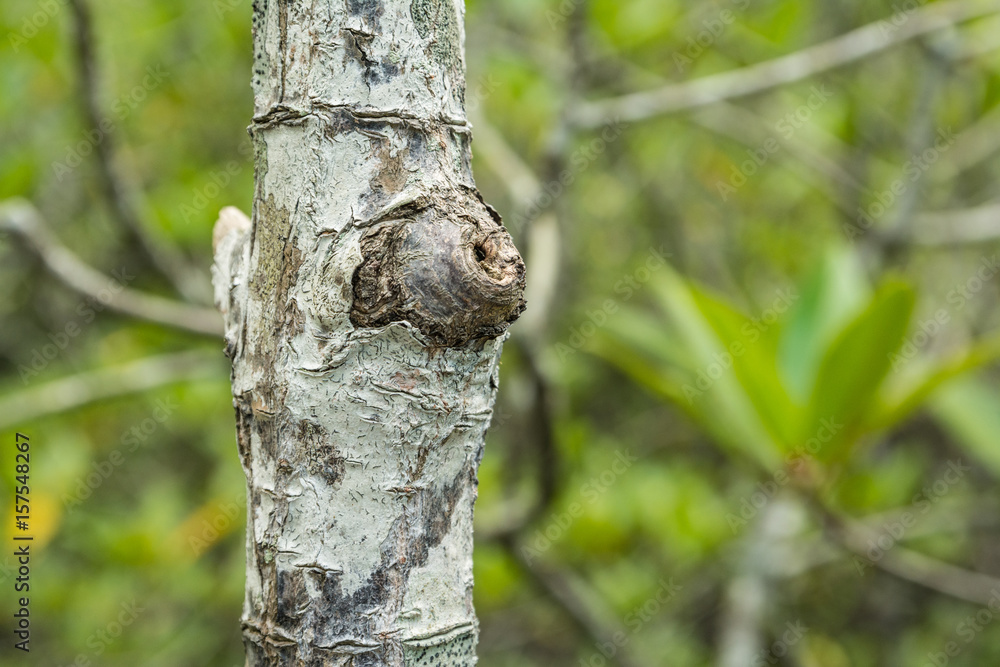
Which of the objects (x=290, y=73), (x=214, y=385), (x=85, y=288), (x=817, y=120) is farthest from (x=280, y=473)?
(x=817, y=120)

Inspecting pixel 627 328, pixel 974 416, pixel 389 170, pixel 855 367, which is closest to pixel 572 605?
pixel 627 328

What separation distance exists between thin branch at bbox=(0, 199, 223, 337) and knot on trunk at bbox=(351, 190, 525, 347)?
903mm

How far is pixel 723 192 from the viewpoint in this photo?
309cm

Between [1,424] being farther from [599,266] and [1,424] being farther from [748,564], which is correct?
[599,266]

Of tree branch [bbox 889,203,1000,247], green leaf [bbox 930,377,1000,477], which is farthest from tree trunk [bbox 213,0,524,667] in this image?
tree branch [bbox 889,203,1000,247]

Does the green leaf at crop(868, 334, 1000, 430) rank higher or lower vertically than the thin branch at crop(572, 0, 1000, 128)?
lower

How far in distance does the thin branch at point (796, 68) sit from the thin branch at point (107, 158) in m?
0.84

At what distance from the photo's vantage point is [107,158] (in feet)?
4.51

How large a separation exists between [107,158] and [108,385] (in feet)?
1.59

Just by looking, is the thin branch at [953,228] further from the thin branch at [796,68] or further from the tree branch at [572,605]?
the tree branch at [572,605]

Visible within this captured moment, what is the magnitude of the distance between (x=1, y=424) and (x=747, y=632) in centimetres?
141

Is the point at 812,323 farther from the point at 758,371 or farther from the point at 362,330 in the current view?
the point at 362,330

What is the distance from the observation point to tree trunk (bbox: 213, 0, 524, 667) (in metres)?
0.50

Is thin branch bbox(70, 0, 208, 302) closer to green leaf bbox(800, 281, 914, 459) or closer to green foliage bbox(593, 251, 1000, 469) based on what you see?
green foliage bbox(593, 251, 1000, 469)
